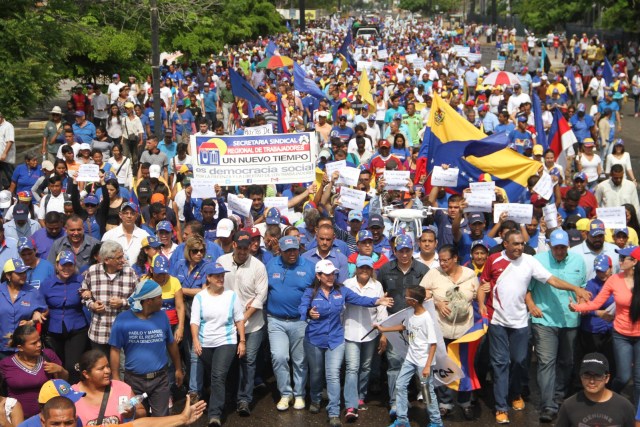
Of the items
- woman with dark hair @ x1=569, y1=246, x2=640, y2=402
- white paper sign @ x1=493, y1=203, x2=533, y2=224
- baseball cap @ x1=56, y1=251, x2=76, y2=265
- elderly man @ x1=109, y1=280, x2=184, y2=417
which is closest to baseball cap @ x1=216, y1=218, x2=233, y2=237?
baseball cap @ x1=56, y1=251, x2=76, y2=265

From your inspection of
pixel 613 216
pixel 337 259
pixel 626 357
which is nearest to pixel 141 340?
pixel 337 259

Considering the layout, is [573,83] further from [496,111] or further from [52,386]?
[52,386]

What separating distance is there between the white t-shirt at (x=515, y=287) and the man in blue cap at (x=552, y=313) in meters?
0.11

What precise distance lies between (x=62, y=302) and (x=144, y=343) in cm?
132

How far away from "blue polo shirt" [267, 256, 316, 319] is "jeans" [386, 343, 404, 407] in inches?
37.0

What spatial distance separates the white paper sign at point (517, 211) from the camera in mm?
9977

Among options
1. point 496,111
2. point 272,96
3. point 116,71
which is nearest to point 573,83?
point 496,111

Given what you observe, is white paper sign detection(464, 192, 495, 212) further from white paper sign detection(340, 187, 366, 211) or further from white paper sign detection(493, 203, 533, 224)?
white paper sign detection(340, 187, 366, 211)

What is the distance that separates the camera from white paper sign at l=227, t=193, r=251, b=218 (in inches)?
426

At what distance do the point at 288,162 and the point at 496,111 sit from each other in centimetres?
1000

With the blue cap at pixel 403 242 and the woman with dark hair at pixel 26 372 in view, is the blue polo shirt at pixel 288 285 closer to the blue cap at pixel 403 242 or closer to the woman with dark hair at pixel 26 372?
the blue cap at pixel 403 242

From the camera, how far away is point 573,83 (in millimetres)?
24609

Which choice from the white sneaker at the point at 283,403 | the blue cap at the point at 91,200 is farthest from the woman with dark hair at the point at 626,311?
the blue cap at the point at 91,200

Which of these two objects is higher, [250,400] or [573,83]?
[573,83]
